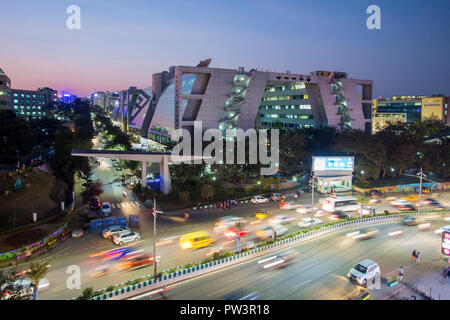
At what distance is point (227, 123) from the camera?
2447 inches

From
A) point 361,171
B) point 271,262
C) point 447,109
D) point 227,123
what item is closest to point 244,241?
point 271,262

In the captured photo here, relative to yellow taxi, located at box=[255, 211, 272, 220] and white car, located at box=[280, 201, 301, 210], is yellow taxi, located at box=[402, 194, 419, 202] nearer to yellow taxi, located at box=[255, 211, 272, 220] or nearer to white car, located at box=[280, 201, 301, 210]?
white car, located at box=[280, 201, 301, 210]

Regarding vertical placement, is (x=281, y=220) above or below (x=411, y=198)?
below

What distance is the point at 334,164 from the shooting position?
4428 cm

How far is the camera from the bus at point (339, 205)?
35250 mm

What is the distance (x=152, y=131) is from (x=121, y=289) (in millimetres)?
69273

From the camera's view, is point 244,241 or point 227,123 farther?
point 227,123

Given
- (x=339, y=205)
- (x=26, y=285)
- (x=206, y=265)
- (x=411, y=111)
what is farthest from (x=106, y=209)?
(x=411, y=111)

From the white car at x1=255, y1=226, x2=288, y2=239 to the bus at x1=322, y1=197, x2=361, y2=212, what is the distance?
9.32m

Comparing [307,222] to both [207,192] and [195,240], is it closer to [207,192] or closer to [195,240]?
[195,240]

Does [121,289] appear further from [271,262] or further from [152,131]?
[152,131]

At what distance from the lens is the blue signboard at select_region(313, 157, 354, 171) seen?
1735 inches

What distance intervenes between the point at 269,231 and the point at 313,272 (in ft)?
26.2

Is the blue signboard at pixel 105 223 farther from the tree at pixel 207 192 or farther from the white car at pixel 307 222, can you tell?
the white car at pixel 307 222
